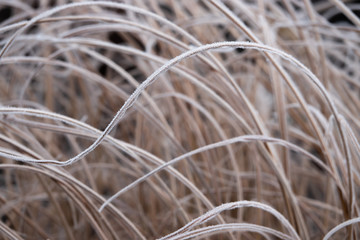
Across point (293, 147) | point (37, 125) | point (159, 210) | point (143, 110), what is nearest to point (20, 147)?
point (37, 125)

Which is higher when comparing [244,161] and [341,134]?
[341,134]

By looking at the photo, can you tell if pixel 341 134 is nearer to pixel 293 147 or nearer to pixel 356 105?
pixel 293 147

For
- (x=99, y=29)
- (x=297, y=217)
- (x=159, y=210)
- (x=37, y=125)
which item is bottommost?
(x=159, y=210)

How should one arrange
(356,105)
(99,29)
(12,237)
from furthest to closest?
1. (356,105)
2. (99,29)
3. (12,237)

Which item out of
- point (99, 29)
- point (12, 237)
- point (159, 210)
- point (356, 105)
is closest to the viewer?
point (12, 237)

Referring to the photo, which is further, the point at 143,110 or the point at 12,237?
the point at 143,110

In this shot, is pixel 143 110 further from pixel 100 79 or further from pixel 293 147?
pixel 293 147

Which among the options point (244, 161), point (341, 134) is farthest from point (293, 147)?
point (244, 161)
